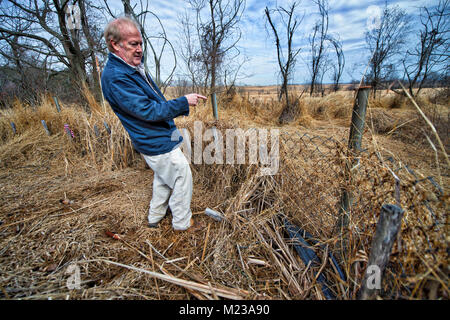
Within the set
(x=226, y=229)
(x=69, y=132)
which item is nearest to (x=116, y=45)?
(x=226, y=229)

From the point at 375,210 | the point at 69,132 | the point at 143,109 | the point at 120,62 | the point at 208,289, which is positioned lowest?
the point at 208,289

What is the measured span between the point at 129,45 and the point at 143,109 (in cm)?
46

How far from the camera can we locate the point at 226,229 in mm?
1528

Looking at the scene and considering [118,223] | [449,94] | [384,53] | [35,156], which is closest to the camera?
[118,223]

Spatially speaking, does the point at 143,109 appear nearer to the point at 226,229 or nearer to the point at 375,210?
the point at 226,229

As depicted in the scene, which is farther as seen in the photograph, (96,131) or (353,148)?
(96,131)

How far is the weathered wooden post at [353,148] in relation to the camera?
1043 mm

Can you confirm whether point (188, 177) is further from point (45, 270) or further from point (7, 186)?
point (7, 186)

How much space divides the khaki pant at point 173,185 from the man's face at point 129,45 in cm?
70

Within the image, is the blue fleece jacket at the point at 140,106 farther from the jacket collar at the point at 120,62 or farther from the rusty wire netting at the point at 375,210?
the rusty wire netting at the point at 375,210

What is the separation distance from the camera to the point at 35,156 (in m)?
3.17

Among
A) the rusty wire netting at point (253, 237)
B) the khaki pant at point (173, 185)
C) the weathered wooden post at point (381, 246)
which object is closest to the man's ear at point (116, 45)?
the khaki pant at point (173, 185)

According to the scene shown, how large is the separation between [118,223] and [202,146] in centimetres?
127

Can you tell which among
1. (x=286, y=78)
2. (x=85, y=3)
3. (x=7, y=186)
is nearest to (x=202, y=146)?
(x=7, y=186)
